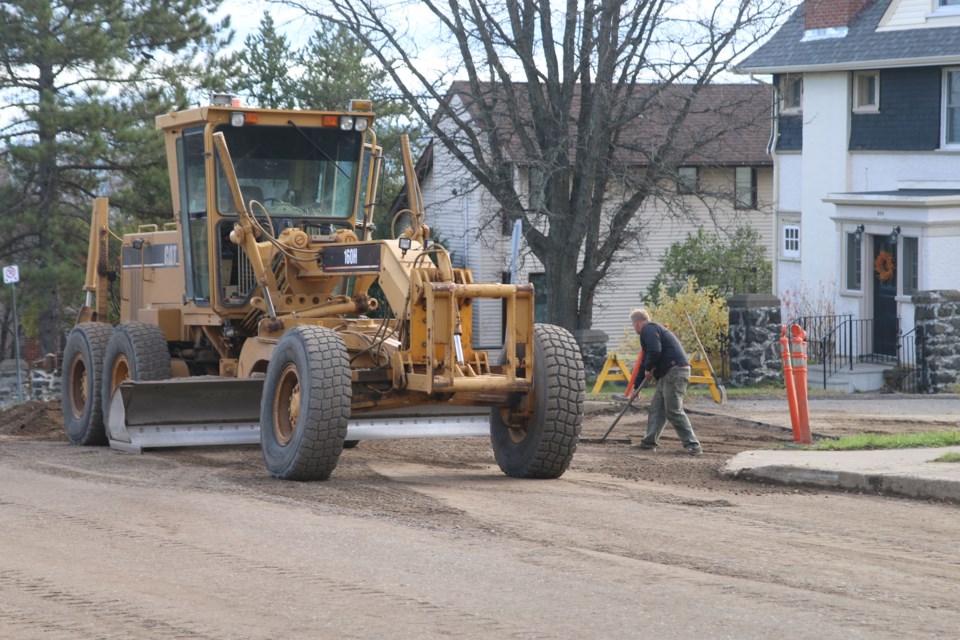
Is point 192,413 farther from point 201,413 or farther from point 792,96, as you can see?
point 792,96

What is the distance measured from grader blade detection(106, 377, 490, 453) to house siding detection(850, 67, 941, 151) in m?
18.1

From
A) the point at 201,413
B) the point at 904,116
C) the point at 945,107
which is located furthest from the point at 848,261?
the point at 201,413

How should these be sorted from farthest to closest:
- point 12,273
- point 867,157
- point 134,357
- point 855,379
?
point 12,273
point 867,157
point 855,379
point 134,357

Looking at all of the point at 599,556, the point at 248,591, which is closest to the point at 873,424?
the point at 599,556

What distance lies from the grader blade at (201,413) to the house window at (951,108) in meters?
18.1

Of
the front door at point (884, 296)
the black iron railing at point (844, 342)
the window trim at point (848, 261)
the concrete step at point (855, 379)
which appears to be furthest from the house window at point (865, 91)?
the concrete step at point (855, 379)

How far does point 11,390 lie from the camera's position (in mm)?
37344

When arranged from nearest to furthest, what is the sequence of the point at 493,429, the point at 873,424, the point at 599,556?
the point at 599,556, the point at 493,429, the point at 873,424

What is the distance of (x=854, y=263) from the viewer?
27.8 m

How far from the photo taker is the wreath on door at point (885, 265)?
26.4 m

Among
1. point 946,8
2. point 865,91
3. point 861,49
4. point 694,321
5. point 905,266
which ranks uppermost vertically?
point 946,8

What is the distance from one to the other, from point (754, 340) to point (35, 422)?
11.5 meters

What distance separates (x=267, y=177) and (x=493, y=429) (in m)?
3.58

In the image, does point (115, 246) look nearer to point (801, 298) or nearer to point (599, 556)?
point (801, 298)
